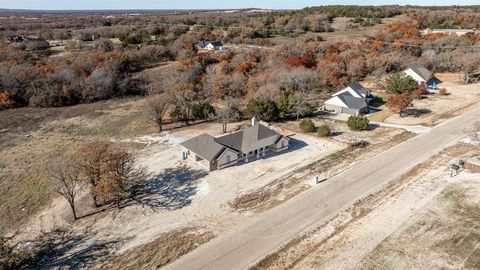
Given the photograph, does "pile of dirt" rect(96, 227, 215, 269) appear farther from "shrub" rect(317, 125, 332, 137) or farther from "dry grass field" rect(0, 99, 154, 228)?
"shrub" rect(317, 125, 332, 137)

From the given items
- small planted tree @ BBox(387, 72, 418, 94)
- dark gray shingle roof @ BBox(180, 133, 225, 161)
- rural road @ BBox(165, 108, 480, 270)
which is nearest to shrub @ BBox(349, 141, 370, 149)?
rural road @ BBox(165, 108, 480, 270)

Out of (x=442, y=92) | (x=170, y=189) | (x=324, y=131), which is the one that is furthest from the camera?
(x=442, y=92)

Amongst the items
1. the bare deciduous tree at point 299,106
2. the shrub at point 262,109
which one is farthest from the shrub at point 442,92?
the shrub at point 262,109

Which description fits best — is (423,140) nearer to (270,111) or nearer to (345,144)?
(345,144)

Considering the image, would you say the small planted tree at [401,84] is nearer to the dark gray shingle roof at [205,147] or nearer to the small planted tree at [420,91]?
the small planted tree at [420,91]

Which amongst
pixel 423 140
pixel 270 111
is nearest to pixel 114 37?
pixel 270 111

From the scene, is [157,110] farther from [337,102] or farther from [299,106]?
[337,102]

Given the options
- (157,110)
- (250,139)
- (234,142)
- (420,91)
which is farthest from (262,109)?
(420,91)
